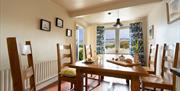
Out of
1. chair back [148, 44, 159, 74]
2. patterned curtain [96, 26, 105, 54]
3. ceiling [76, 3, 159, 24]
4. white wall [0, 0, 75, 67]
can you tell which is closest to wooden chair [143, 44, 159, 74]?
chair back [148, 44, 159, 74]

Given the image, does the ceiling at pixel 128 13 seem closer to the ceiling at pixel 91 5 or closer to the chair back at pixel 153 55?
the ceiling at pixel 91 5

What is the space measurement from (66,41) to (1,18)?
218 cm

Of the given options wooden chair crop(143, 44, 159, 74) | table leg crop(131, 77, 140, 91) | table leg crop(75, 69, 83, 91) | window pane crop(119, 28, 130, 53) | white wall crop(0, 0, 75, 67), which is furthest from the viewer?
window pane crop(119, 28, 130, 53)

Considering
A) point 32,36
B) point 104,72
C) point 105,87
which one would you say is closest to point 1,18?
point 32,36

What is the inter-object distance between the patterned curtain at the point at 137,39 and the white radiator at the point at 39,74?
10.5 ft

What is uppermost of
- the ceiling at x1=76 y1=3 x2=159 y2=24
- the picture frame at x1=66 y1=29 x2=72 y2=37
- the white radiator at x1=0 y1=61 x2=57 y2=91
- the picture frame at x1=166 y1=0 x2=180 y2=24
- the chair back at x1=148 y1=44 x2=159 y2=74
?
the ceiling at x1=76 y1=3 x2=159 y2=24

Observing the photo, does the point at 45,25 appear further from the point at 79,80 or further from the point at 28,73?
the point at 28,73

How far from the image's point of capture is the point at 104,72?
1.77 meters

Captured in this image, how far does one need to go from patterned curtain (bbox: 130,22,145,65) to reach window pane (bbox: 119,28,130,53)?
406 mm

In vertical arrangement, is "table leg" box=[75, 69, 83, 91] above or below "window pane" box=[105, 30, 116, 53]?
below

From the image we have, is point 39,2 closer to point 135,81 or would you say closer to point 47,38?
point 47,38

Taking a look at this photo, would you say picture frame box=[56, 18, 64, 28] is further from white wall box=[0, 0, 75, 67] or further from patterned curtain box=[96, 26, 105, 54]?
patterned curtain box=[96, 26, 105, 54]

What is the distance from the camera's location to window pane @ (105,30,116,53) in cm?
598

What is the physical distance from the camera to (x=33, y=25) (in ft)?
9.19
